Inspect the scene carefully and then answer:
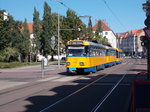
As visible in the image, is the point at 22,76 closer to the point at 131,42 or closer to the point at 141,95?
the point at 141,95

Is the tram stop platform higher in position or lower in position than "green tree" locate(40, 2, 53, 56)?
lower

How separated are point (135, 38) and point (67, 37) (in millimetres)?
126062

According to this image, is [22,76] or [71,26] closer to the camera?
[22,76]

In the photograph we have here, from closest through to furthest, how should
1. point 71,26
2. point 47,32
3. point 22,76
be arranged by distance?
point 22,76 < point 71,26 < point 47,32

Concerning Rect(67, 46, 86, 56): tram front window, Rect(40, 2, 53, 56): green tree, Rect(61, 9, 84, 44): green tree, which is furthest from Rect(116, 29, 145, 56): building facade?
Rect(67, 46, 86, 56): tram front window

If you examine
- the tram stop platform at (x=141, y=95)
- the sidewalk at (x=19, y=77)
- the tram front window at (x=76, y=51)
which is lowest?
the sidewalk at (x=19, y=77)

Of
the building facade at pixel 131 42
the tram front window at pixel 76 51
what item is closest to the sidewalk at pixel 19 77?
the tram front window at pixel 76 51

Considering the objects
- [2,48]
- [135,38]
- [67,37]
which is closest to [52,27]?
[67,37]

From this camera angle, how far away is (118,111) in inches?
364

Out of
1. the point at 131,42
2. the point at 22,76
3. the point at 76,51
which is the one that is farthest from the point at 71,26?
the point at 131,42

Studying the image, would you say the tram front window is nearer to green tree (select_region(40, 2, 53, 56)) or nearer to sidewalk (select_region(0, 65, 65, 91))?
sidewalk (select_region(0, 65, 65, 91))

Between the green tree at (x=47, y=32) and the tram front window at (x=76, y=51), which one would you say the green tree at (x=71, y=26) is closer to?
the green tree at (x=47, y=32)

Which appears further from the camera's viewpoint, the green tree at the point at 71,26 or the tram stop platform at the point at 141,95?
the green tree at the point at 71,26

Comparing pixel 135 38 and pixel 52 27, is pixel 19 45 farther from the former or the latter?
pixel 135 38
